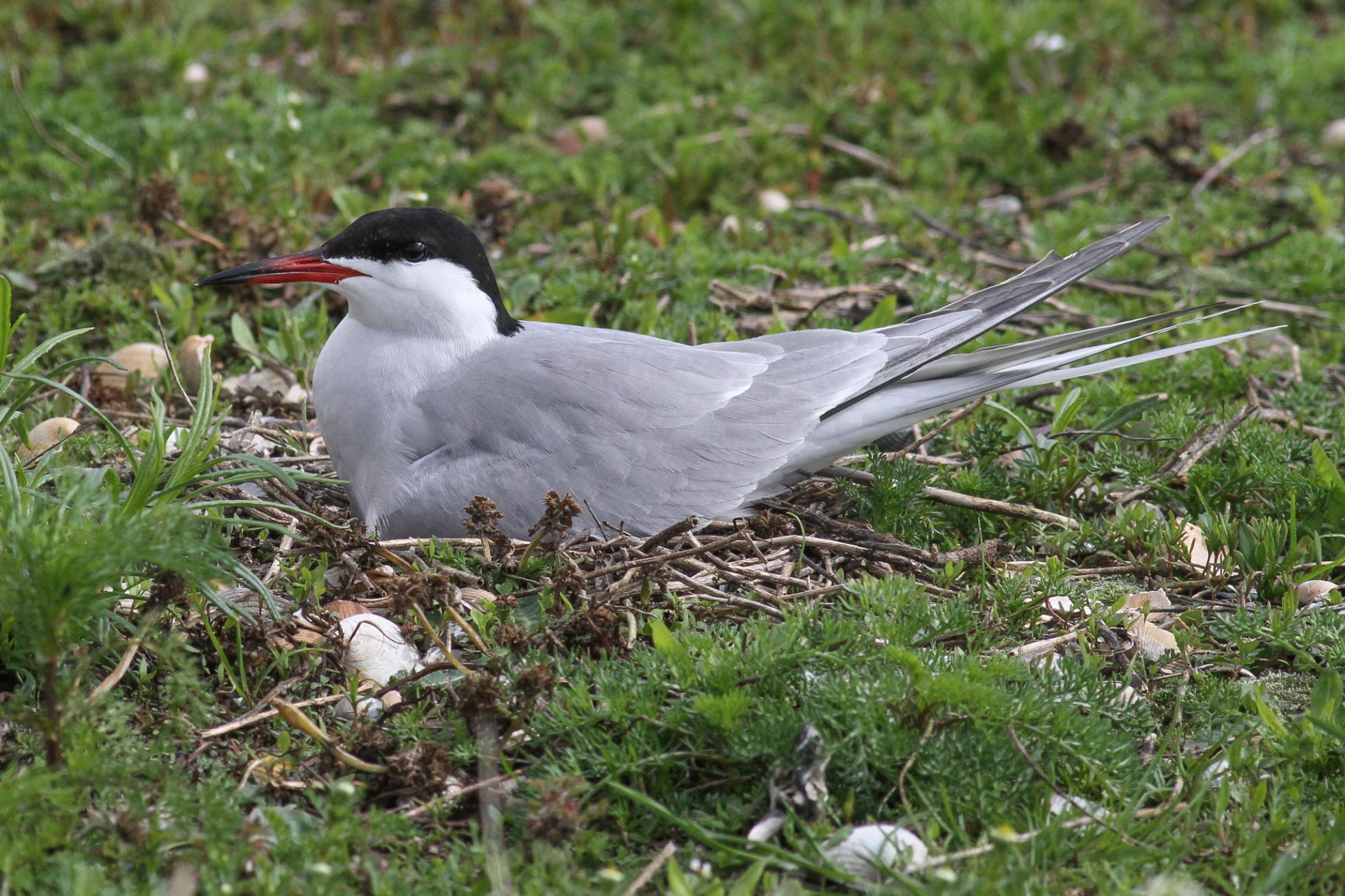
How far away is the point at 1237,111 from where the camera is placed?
6.84 metres

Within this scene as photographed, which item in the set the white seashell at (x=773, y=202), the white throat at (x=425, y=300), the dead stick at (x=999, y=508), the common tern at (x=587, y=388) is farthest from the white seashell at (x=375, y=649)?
the white seashell at (x=773, y=202)

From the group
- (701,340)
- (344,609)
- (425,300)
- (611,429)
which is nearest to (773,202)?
(701,340)

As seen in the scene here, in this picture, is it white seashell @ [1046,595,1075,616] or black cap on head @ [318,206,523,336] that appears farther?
black cap on head @ [318,206,523,336]

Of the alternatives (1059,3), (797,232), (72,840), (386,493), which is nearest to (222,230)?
(386,493)

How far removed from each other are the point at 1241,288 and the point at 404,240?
3394 mm

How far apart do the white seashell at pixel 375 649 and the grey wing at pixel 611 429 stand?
52 cm

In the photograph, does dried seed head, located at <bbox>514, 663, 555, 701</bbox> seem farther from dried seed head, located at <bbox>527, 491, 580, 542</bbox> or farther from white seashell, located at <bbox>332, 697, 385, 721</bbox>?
dried seed head, located at <bbox>527, 491, 580, 542</bbox>

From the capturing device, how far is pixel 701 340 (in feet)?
16.0

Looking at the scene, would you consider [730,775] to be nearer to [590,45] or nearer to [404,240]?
[404,240]

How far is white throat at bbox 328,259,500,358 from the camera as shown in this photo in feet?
12.9

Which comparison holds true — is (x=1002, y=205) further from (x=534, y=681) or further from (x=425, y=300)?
(x=534, y=681)

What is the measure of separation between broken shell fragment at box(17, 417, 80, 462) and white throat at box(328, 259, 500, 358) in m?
0.90

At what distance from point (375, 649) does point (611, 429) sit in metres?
0.96

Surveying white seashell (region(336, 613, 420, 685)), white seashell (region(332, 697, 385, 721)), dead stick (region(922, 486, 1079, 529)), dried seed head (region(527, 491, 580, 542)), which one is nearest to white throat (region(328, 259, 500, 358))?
dried seed head (region(527, 491, 580, 542))
